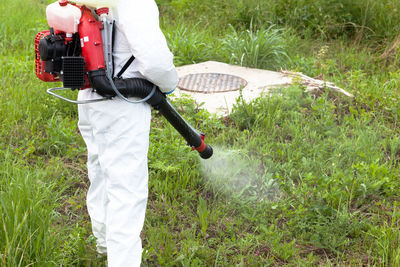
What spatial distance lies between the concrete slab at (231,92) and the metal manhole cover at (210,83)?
0.19ft

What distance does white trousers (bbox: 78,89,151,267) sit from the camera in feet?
7.02

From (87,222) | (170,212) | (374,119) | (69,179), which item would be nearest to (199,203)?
(170,212)

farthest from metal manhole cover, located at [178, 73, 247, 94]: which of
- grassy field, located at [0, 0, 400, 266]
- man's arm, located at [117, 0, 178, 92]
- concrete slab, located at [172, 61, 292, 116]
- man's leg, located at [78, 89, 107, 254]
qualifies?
man's arm, located at [117, 0, 178, 92]

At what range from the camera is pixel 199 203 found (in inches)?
125

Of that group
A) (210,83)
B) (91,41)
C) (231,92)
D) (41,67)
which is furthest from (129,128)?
(210,83)

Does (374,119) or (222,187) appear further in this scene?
(374,119)

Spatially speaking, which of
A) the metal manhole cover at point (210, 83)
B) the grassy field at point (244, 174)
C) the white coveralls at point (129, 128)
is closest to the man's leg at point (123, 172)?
the white coveralls at point (129, 128)

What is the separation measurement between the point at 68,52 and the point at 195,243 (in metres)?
1.26

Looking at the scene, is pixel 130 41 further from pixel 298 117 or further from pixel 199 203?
pixel 298 117

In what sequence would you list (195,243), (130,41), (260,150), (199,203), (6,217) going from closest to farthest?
(130,41)
(6,217)
(195,243)
(199,203)
(260,150)

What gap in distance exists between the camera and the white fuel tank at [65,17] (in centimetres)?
209

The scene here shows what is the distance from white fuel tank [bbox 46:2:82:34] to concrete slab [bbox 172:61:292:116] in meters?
2.11

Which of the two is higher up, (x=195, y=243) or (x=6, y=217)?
(x=6, y=217)

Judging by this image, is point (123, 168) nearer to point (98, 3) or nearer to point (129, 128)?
point (129, 128)
